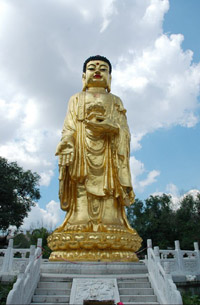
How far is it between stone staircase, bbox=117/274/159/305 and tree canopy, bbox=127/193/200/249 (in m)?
13.8

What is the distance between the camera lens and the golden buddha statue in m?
6.14

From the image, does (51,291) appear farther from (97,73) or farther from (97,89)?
(97,73)

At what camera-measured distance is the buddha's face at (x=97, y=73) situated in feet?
28.5

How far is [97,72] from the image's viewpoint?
8.64 m

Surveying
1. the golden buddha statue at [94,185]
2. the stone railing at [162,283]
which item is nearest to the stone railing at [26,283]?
the golden buddha statue at [94,185]

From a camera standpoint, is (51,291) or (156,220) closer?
(51,291)

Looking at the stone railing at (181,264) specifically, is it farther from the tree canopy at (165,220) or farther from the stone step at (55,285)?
the tree canopy at (165,220)

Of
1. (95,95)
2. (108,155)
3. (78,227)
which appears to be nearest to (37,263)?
(78,227)

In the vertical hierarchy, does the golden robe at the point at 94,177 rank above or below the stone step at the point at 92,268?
above

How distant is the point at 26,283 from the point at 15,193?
1397 centimetres

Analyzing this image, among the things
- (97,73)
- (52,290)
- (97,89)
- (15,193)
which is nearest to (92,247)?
(52,290)

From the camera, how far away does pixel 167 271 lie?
4.18 metres

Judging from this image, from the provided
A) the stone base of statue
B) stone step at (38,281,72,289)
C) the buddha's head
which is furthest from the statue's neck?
stone step at (38,281,72,289)

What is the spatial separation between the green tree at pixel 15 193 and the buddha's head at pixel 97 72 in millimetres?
9687
